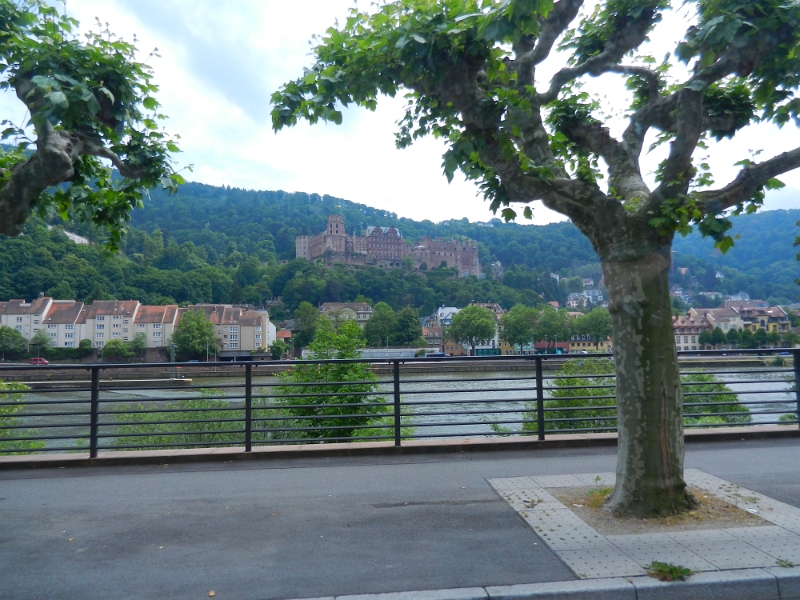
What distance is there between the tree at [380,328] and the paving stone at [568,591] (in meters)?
38.0

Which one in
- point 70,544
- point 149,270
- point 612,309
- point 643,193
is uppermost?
point 149,270

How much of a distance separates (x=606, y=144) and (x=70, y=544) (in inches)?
220

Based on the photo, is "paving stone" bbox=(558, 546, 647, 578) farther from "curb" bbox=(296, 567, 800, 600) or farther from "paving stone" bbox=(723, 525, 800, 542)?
"paving stone" bbox=(723, 525, 800, 542)

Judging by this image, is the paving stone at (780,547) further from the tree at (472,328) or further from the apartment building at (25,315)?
the apartment building at (25,315)

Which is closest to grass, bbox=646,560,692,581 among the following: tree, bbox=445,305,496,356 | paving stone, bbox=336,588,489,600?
paving stone, bbox=336,588,489,600

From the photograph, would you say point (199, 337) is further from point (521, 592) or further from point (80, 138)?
point (521, 592)

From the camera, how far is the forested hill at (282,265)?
1576 inches

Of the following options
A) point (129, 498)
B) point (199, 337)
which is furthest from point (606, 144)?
point (199, 337)

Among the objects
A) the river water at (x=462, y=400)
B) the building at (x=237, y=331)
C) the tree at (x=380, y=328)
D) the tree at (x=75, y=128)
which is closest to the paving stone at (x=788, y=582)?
the river water at (x=462, y=400)

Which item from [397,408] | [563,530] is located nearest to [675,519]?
[563,530]

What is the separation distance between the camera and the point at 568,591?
326cm

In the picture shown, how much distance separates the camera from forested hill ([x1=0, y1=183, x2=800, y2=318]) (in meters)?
40.0

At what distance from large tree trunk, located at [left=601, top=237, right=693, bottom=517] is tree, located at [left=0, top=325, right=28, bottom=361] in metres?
32.9

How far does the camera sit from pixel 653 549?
3.80 metres
